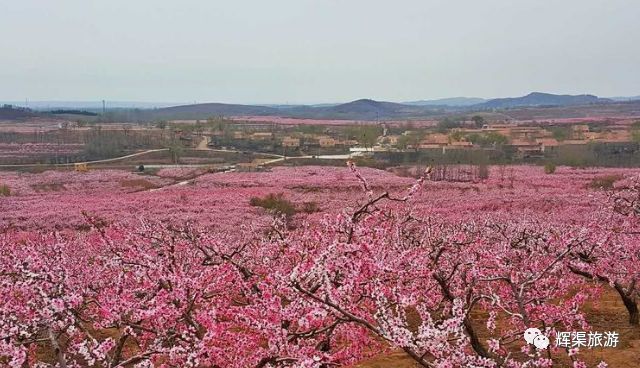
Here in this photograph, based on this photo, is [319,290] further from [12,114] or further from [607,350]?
[12,114]

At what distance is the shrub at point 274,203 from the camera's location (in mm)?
37312

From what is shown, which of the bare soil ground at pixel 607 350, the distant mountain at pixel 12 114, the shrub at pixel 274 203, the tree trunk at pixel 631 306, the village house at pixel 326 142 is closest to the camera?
the bare soil ground at pixel 607 350

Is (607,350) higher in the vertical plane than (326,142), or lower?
lower

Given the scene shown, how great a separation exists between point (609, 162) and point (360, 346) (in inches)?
2469

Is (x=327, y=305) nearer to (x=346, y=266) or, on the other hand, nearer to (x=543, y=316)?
(x=346, y=266)

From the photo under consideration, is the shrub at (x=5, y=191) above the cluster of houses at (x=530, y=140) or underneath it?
underneath

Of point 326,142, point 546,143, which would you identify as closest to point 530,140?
point 546,143

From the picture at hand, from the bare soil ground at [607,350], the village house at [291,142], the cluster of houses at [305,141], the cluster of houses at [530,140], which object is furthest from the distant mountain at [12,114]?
the bare soil ground at [607,350]

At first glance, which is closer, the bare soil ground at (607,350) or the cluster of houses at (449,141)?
the bare soil ground at (607,350)

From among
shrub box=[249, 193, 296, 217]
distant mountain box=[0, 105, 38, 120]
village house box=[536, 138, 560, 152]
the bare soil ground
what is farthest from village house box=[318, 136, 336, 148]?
distant mountain box=[0, 105, 38, 120]

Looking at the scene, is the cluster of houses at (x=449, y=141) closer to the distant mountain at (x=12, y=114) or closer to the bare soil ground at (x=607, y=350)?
the bare soil ground at (x=607, y=350)

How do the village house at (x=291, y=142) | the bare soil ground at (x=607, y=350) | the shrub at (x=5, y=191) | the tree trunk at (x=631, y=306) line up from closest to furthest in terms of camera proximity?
the bare soil ground at (x=607, y=350) < the tree trunk at (x=631, y=306) < the shrub at (x=5, y=191) < the village house at (x=291, y=142)

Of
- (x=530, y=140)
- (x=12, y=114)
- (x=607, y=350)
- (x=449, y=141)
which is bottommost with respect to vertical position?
(x=607, y=350)

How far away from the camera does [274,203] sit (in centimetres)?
3906
